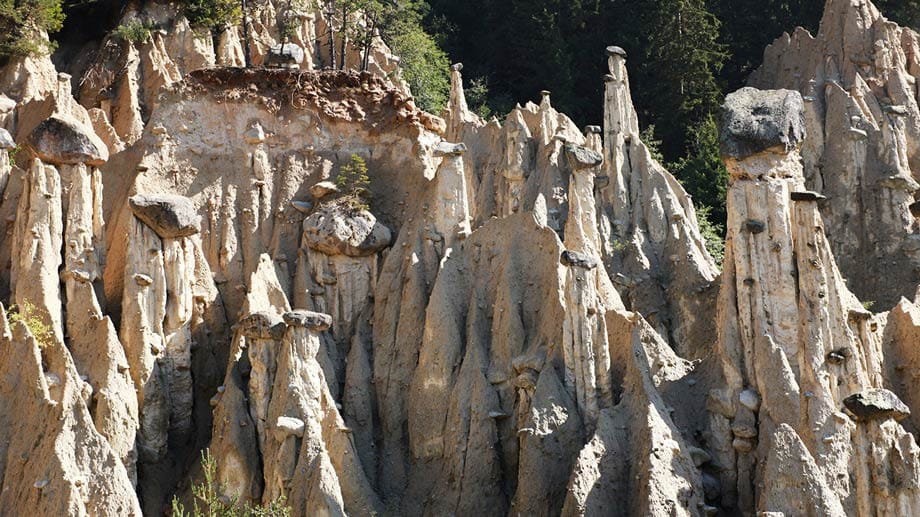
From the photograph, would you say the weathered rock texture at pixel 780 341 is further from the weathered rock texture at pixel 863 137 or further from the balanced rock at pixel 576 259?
the weathered rock texture at pixel 863 137

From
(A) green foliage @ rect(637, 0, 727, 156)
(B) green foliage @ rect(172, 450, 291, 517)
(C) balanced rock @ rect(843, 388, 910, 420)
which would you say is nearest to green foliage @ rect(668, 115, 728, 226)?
(A) green foliage @ rect(637, 0, 727, 156)

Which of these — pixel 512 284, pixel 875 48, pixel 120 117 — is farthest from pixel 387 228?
pixel 875 48

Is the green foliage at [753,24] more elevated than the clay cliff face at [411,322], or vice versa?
the green foliage at [753,24]

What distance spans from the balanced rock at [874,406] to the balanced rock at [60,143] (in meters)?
16.2

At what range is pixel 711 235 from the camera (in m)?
44.9

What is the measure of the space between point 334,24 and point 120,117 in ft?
25.1

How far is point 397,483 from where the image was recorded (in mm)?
31641

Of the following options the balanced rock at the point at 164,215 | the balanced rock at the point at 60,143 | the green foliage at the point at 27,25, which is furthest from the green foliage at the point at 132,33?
the balanced rock at the point at 164,215

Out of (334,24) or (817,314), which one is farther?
(334,24)

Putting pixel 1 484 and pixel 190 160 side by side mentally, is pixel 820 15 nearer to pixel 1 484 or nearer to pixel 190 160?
pixel 190 160

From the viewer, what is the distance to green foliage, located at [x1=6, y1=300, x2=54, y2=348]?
31781mm

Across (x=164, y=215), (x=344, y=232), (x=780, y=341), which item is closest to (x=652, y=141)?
(x=344, y=232)

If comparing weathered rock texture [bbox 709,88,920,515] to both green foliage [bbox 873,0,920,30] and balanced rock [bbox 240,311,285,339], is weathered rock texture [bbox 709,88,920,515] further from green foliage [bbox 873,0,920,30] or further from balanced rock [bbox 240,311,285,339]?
green foliage [bbox 873,0,920,30]

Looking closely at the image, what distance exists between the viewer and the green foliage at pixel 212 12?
145 feet
